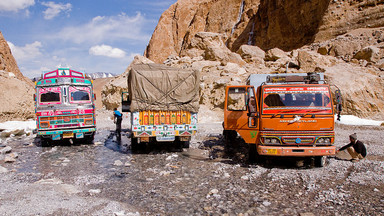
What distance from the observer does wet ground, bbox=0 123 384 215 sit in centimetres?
462

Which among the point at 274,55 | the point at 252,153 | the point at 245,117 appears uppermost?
the point at 274,55

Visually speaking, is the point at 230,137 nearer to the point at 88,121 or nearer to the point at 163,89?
the point at 163,89

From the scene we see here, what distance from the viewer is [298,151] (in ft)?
21.9

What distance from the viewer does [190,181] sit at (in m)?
6.32

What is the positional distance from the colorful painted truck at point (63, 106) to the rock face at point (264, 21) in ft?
87.6

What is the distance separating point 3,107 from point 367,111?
2527cm

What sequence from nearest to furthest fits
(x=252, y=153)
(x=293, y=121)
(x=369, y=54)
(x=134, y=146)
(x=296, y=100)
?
(x=293, y=121) < (x=296, y=100) < (x=252, y=153) < (x=134, y=146) < (x=369, y=54)

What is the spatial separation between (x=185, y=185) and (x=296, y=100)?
3694 mm

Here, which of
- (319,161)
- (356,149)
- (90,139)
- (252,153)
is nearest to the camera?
(319,161)

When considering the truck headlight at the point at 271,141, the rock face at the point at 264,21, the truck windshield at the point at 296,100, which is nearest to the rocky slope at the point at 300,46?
the rock face at the point at 264,21

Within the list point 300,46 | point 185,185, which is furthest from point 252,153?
point 300,46

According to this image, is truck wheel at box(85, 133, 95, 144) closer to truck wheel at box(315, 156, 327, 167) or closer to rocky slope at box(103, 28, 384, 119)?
truck wheel at box(315, 156, 327, 167)

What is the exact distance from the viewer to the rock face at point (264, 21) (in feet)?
121

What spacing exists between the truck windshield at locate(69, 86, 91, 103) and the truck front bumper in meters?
7.82
